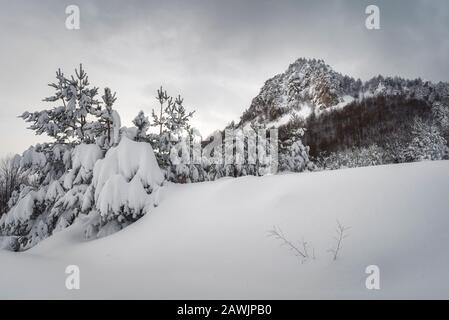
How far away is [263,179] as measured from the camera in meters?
7.16

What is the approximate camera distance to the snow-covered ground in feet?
12.1

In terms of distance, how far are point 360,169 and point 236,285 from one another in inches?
143

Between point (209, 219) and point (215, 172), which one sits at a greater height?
point (215, 172)

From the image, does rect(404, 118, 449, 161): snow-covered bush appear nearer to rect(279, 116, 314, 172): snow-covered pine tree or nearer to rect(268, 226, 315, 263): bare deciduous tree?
rect(279, 116, 314, 172): snow-covered pine tree

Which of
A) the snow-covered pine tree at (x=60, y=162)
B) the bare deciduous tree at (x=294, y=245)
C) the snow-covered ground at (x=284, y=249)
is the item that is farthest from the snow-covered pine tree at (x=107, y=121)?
the bare deciduous tree at (x=294, y=245)

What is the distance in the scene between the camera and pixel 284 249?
472 cm

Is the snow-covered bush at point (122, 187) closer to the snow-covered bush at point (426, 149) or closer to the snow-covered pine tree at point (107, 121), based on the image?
the snow-covered pine tree at point (107, 121)

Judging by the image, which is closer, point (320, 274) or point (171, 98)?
point (320, 274)

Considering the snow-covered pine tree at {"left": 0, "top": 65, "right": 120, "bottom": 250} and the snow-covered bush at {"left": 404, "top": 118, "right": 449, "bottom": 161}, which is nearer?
the snow-covered pine tree at {"left": 0, "top": 65, "right": 120, "bottom": 250}

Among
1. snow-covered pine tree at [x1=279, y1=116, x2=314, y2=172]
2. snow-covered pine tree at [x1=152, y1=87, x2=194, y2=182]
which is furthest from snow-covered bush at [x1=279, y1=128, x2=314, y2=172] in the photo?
snow-covered pine tree at [x1=152, y1=87, x2=194, y2=182]

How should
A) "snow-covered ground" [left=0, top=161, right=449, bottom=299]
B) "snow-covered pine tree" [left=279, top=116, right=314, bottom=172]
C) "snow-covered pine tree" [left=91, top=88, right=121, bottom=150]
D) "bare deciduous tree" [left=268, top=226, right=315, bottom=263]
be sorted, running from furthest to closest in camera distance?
"snow-covered pine tree" [left=279, top=116, right=314, bottom=172]
"snow-covered pine tree" [left=91, top=88, right=121, bottom=150]
"bare deciduous tree" [left=268, top=226, right=315, bottom=263]
"snow-covered ground" [left=0, top=161, right=449, bottom=299]

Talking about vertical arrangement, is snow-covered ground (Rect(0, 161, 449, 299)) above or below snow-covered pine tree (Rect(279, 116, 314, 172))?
below
